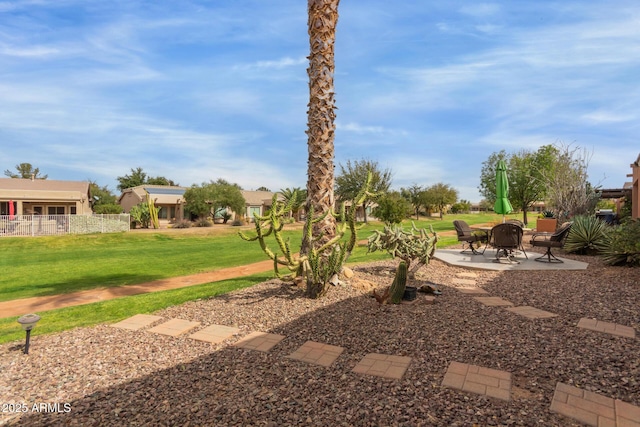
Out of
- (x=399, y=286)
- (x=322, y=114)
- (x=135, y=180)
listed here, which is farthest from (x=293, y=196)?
(x=135, y=180)

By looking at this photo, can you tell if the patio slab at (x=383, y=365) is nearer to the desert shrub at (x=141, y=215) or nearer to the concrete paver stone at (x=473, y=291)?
the concrete paver stone at (x=473, y=291)

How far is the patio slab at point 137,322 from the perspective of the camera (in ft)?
15.8

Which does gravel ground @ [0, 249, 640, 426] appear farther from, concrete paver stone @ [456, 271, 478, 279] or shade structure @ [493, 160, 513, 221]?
shade structure @ [493, 160, 513, 221]

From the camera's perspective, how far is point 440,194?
5122 centimetres

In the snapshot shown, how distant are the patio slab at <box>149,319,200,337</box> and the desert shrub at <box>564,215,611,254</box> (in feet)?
40.3

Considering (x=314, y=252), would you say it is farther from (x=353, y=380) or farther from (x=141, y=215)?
(x=141, y=215)

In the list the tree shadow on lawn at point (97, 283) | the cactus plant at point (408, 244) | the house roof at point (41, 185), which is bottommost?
the tree shadow on lawn at point (97, 283)

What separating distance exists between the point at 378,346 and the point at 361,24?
26.3ft

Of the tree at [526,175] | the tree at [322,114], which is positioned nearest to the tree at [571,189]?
the tree at [526,175]

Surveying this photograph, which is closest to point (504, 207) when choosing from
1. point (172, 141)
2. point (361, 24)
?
point (361, 24)

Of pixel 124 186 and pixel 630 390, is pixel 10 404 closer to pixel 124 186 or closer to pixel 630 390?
pixel 630 390

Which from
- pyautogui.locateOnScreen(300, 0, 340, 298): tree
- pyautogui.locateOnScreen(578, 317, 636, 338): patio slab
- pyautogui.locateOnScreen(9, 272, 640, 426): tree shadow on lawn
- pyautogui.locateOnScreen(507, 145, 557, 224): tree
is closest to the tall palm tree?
pyautogui.locateOnScreen(300, 0, 340, 298): tree

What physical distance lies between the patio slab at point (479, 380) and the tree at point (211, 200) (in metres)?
36.5

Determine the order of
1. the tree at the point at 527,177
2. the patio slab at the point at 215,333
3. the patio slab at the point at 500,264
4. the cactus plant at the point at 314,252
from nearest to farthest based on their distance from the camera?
the patio slab at the point at 215,333 → the cactus plant at the point at 314,252 → the patio slab at the point at 500,264 → the tree at the point at 527,177
